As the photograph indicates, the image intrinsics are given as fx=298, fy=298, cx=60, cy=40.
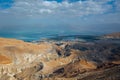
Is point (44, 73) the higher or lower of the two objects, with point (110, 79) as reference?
lower

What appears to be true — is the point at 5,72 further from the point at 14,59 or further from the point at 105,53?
the point at 105,53

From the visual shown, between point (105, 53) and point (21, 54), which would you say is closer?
point (21, 54)

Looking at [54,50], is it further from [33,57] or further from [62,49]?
[33,57]

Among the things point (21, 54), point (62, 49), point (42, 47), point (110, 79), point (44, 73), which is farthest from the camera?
point (62, 49)

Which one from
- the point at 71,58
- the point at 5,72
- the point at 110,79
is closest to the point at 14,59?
the point at 5,72

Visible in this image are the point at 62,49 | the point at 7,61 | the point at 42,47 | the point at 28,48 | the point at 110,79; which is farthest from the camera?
the point at 62,49

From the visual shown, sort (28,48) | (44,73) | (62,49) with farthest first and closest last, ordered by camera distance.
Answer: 1. (62,49)
2. (28,48)
3. (44,73)

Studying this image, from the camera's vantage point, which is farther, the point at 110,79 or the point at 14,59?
the point at 14,59

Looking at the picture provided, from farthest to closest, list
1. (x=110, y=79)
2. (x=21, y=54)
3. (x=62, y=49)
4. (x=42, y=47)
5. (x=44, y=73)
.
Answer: (x=62, y=49) < (x=42, y=47) < (x=21, y=54) < (x=44, y=73) < (x=110, y=79)
